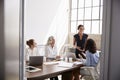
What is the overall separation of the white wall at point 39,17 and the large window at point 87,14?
1.21m

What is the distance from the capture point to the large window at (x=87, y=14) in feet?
22.5

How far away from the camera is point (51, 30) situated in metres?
6.36

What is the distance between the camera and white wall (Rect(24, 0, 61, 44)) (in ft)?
18.2

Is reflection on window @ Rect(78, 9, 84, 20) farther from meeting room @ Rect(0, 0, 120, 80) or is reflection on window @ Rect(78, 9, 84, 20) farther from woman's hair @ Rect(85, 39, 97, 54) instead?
woman's hair @ Rect(85, 39, 97, 54)

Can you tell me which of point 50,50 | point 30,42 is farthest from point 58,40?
point 30,42

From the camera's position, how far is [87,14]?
23.6 feet

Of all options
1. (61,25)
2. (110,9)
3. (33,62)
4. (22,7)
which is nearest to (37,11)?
(61,25)

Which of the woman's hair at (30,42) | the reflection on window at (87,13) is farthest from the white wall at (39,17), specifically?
the woman's hair at (30,42)

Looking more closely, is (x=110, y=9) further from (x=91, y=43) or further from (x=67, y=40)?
(x=67, y=40)

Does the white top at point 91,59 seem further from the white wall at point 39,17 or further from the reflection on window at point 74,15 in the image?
the reflection on window at point 74,15

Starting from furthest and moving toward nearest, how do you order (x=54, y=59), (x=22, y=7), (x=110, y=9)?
(x=54, y=59) < (x=22, y=7) < (x=110, y=9)

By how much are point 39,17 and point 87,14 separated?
6.98ft

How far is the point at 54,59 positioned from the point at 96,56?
3.06ft

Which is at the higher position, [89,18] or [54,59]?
[89,18]
